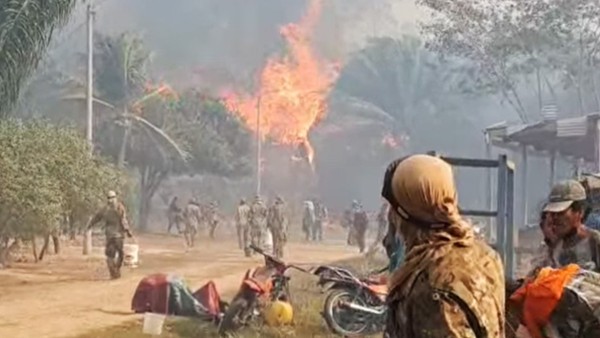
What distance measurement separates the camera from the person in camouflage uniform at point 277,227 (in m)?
13.7

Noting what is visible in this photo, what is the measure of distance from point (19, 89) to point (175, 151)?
730 cm

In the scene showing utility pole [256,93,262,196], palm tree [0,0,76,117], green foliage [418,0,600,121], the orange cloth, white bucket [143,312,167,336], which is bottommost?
white bucket [143,312,167,336]

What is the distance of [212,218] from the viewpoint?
676 inches

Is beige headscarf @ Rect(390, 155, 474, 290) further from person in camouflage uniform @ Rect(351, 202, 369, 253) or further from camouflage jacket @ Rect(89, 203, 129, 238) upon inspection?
person in camouflage uniform @ Rect(351, 202, 369, 253)

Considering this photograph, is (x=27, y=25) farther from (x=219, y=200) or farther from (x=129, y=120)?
(x=219, y=200)

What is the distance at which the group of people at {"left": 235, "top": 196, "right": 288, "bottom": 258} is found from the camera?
45.3 feet

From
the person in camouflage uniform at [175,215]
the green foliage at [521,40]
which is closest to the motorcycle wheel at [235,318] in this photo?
the person in camouflage uniform at [175,215]

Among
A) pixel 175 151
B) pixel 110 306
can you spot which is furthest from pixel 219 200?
pixel 110 306

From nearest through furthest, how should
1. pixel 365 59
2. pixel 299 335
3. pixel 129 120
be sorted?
pixel 299 335 < pixel 129 120 < pixel 365 59

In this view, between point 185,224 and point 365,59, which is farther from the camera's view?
point 365,59

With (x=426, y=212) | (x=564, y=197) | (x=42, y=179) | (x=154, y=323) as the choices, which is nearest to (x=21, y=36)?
(x=42, y=179)

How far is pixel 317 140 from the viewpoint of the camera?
898 inches

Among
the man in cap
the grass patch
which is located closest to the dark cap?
the man in cap

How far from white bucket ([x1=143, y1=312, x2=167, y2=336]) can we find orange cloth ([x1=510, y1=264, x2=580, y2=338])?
220 inches
